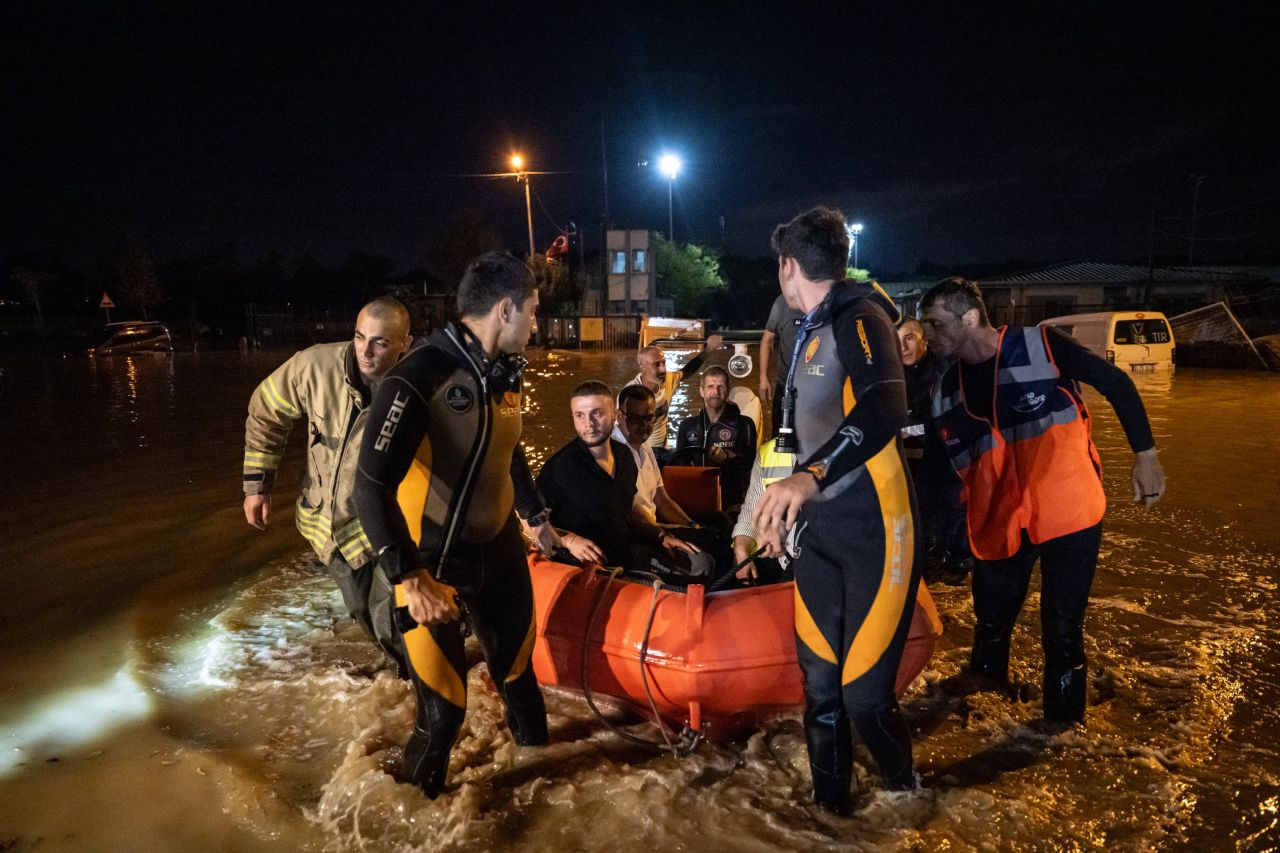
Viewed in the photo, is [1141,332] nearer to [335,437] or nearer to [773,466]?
[773,466]

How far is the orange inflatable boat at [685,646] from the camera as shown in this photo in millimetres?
3311

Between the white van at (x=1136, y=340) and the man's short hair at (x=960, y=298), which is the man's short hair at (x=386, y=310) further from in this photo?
the white van at (x=1136, y=340)

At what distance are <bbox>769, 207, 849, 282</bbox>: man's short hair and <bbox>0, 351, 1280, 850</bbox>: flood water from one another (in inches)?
78.2

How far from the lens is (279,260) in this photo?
6238 centimetres

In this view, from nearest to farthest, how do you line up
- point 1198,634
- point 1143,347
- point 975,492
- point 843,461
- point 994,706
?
point 843,461, point 975,492, point 994,706, point 1198,634, point 1143,347

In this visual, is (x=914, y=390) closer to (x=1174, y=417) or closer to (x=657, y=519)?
(x=657, y=519)

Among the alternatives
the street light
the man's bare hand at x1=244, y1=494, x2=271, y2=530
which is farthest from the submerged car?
the man's bare hand at x1=244, y1=494, x2=271, y2=530

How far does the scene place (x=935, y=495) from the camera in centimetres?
458

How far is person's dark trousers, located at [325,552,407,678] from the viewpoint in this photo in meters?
3.70

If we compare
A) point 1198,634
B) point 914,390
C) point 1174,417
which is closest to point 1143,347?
point 1174,417

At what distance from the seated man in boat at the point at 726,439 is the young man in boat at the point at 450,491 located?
333 centimetres

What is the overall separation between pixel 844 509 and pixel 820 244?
0.86 m

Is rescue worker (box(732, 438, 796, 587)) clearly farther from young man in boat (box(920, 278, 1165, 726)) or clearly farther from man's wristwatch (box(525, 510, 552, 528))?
man's wristwatch (box(525, 510, 552, 528))

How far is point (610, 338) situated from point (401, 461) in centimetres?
3186
